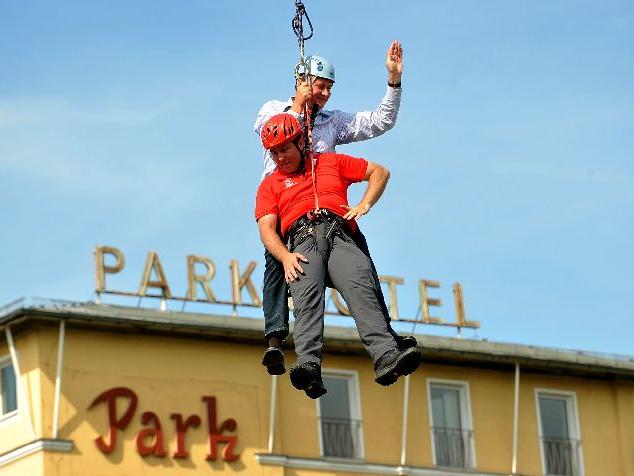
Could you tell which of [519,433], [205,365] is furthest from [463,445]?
[205,365]

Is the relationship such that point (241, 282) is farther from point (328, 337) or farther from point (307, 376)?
point (307, 376)

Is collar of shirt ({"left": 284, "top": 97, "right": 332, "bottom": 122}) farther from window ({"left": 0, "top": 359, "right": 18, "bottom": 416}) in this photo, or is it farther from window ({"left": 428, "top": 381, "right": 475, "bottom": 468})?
window ({"left": 428, "top": 381, "right": 475, "bottom": 468})

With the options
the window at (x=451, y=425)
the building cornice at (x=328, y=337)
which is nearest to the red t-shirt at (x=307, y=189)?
the building cornice at (x=328, y=337)

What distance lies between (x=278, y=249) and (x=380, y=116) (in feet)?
6.13

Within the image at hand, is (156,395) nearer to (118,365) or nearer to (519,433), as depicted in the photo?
(118,365)

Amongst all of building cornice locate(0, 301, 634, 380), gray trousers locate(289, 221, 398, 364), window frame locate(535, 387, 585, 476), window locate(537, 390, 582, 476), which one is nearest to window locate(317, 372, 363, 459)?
building cornice locate(0, 301, 634, 380)

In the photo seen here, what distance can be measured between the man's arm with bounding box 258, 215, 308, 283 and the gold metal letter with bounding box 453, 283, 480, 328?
4341cm

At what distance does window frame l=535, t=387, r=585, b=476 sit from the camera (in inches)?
2539

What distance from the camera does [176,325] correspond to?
56.4 m

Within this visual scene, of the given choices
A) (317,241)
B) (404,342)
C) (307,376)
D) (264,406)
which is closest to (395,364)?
(404,342)

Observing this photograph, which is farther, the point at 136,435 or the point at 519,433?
the point at 519,433

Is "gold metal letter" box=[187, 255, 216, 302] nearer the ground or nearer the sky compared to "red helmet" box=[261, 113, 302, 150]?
nearer the sky

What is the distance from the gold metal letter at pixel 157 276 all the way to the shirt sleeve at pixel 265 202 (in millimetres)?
37113

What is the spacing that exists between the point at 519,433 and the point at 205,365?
11.6 m
